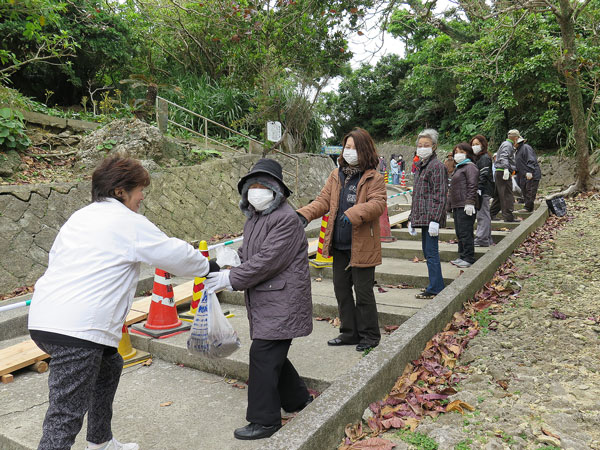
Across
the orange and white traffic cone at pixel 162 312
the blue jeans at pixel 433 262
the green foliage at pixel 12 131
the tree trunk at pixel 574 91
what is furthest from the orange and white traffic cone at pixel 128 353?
the tree trunk at pixel 574 91

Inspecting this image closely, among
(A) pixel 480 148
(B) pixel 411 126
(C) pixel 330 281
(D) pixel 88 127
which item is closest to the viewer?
(C) pixel 330 281

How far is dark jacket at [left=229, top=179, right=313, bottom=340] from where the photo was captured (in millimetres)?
2658

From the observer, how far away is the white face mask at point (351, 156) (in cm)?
386

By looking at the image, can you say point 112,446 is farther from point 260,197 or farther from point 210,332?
point 260,197

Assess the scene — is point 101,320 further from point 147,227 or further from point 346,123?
point 346,123

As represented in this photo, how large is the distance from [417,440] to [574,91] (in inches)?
431

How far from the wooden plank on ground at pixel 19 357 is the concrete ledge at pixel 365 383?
2.82m

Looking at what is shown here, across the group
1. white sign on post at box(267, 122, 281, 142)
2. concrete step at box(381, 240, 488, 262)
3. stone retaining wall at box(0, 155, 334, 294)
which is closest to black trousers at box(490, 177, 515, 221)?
concrete step at box(381, 240, 488, 262)

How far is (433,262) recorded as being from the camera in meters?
5.00

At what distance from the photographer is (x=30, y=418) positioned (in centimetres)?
312

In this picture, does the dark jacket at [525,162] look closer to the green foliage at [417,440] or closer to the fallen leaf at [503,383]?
the fallen leaf at [503,383]

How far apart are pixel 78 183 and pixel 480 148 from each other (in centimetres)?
709

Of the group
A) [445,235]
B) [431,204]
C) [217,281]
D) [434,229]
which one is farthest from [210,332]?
[445,235]

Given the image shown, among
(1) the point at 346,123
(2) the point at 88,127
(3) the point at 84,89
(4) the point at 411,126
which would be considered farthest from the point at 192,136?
(1) the point at 346,123
